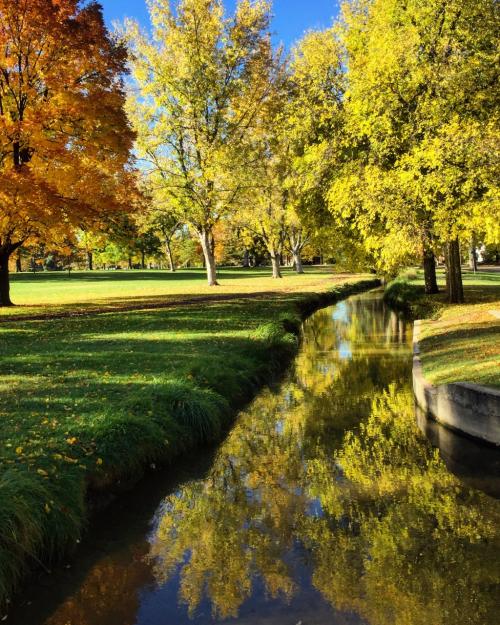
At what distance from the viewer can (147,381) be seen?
10.5 m

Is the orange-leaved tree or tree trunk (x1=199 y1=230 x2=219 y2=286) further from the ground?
the orange-leaved tree

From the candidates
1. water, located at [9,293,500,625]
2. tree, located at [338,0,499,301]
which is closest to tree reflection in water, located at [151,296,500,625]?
water, located at [9,293,500,625]

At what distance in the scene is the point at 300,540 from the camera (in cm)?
614

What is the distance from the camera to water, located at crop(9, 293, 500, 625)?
5004mm

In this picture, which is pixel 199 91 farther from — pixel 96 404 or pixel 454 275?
pixel 96 404

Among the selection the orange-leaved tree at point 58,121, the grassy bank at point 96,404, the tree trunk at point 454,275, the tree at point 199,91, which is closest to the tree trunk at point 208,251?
the tree at point 199,91

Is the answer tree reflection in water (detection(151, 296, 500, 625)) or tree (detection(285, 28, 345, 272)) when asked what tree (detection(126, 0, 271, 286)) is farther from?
tree reflection in water (detection(151, 296, 500, 625))

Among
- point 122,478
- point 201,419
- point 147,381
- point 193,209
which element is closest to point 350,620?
point 122,478

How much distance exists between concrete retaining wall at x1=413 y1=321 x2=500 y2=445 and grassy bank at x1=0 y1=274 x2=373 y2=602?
3.70 meters

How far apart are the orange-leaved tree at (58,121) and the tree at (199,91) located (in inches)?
431

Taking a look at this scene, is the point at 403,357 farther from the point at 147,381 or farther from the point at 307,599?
the point at 307,599

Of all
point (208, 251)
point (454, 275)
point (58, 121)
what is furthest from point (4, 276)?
point (454, 275)

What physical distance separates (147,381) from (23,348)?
5071 mm

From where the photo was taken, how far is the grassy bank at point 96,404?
573 centimetres
